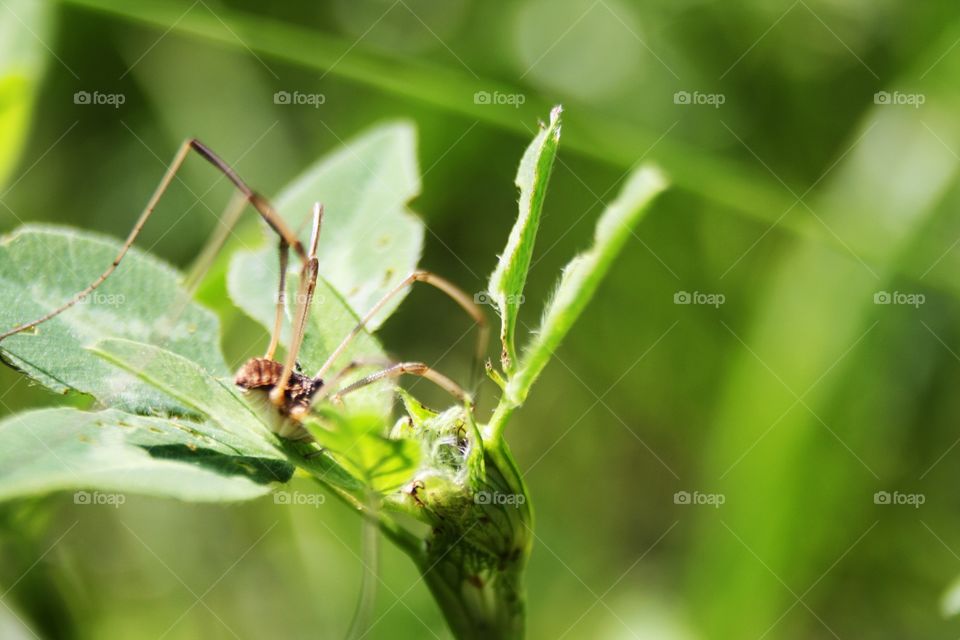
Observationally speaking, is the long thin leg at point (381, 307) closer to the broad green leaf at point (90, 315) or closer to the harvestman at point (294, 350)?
the harvestman at point (294, 350)

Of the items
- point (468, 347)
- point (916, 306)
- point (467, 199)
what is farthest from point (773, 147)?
point (468, 347)

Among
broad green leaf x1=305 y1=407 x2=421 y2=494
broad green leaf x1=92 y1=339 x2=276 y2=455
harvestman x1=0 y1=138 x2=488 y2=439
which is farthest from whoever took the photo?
harvestman x1=0 y1=138 x2=488 y2=439
